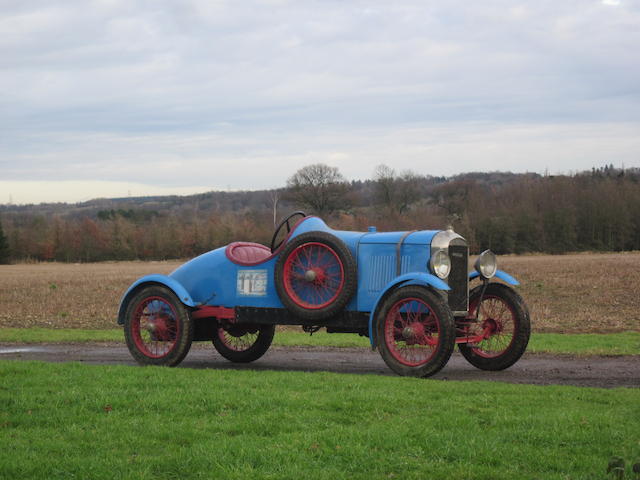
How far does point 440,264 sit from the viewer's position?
10.6 meters

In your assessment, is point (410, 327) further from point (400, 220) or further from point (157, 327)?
point (400, 220)

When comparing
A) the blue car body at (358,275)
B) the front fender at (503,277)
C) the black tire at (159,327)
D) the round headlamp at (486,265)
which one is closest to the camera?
the blue car body at (358,275)

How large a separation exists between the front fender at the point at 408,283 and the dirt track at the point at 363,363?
1.04 m

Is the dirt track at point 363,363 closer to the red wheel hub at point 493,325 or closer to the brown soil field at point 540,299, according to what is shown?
the red wheel hub at point 493,325

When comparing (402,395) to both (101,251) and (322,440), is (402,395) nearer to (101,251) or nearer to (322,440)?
(322,440)

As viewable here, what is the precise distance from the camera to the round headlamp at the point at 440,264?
1051 centimetres

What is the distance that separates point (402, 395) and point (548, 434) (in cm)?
202

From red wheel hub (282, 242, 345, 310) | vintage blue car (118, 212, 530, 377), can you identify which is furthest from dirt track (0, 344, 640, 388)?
red wheel hub (282, 242, 345, 310)

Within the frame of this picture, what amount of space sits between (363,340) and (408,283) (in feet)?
23.7

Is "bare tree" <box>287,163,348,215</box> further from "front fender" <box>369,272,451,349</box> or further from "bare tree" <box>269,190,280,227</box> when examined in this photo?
"front fender" <box>369,272,451,349</box>

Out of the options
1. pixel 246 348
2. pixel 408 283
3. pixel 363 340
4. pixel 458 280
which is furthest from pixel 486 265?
pixel 363 340

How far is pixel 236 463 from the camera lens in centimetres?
570

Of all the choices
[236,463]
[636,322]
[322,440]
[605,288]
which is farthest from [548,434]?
[605,288]

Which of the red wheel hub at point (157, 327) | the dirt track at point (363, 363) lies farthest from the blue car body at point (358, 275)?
the dirt track at point (363, 363)
